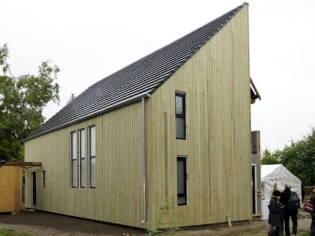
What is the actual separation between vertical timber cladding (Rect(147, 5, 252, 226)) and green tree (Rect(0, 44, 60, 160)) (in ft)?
78.6

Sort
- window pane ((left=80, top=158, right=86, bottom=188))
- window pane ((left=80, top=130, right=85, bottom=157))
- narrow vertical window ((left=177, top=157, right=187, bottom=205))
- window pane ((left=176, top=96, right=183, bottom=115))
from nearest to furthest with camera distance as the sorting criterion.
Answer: narrow vertical window ((left=177, top=157, right=187, bottom=205))
window pane ((left=176, top=96, right=183, bottom=115))
window pane ((left=80, top=158, right=86, bottom=188))
window pane ((left=80, top=130, right=85, bottom=157))

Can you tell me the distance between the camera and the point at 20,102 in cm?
4081

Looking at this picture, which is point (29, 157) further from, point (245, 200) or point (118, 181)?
point (245, 200)

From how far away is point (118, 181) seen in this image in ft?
57.6

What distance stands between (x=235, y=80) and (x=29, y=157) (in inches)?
644

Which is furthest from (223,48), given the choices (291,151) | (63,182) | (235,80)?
(291,151)

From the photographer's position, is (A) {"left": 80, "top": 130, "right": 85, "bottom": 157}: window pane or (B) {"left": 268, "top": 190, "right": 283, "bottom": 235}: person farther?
(A) {"left": 80, "top": 130, "right": 85, "bottom": 157}: window pane

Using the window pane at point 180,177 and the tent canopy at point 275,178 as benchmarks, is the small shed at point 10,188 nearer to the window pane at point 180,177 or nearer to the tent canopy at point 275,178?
the window pane at point 180,177

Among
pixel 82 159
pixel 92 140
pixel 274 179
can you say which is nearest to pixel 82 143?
pixel 82 159

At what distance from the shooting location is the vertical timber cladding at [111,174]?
1653cm

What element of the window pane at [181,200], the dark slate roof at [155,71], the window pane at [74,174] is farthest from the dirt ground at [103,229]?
the dark slate roof at [155,71]

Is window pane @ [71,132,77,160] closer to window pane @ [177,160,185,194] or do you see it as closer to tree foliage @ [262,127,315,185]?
window pane @ [177,160,185,194]

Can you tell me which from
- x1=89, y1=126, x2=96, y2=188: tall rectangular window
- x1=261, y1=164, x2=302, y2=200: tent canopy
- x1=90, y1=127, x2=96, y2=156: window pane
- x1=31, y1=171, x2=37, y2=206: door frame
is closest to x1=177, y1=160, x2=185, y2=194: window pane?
x1=89, y1=126, x2=96, y2=188: tall rectangular window

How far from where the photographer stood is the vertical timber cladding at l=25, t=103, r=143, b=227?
16531 millimetres
